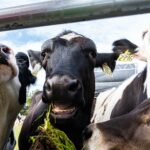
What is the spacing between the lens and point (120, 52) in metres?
3.39

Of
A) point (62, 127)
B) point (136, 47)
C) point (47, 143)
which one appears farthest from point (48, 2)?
point (136, 47)

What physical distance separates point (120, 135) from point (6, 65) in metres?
1.10

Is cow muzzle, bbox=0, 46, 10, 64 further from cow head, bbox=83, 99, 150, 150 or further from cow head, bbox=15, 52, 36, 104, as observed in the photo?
cow head, bbox=83, 99, 150, 150

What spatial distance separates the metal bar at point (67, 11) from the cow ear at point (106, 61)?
5.54 ft

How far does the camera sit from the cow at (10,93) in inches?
113

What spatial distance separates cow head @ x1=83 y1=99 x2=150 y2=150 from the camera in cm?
193

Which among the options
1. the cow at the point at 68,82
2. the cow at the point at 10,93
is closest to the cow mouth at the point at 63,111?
the cow at the point at 68,82

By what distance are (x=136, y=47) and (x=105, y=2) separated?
2.14 metres

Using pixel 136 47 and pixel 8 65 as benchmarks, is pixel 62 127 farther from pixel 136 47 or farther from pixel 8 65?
pixel 136 47

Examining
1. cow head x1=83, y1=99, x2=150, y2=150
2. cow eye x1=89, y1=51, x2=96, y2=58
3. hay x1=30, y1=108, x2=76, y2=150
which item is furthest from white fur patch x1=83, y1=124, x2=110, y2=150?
cow eye x1=89, y1=51, x2=96, y2=58

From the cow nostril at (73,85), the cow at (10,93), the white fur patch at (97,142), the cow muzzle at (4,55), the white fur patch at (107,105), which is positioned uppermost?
the cow muzzle at (4,55)

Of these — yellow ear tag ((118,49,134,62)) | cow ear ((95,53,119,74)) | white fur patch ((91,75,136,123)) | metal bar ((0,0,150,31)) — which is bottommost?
white fur patch ((91,75,136,123))

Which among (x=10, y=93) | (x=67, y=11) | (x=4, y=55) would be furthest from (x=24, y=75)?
(x=67, y=11)

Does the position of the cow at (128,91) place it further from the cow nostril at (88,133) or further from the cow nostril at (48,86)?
the cow nostril at (88,133)
